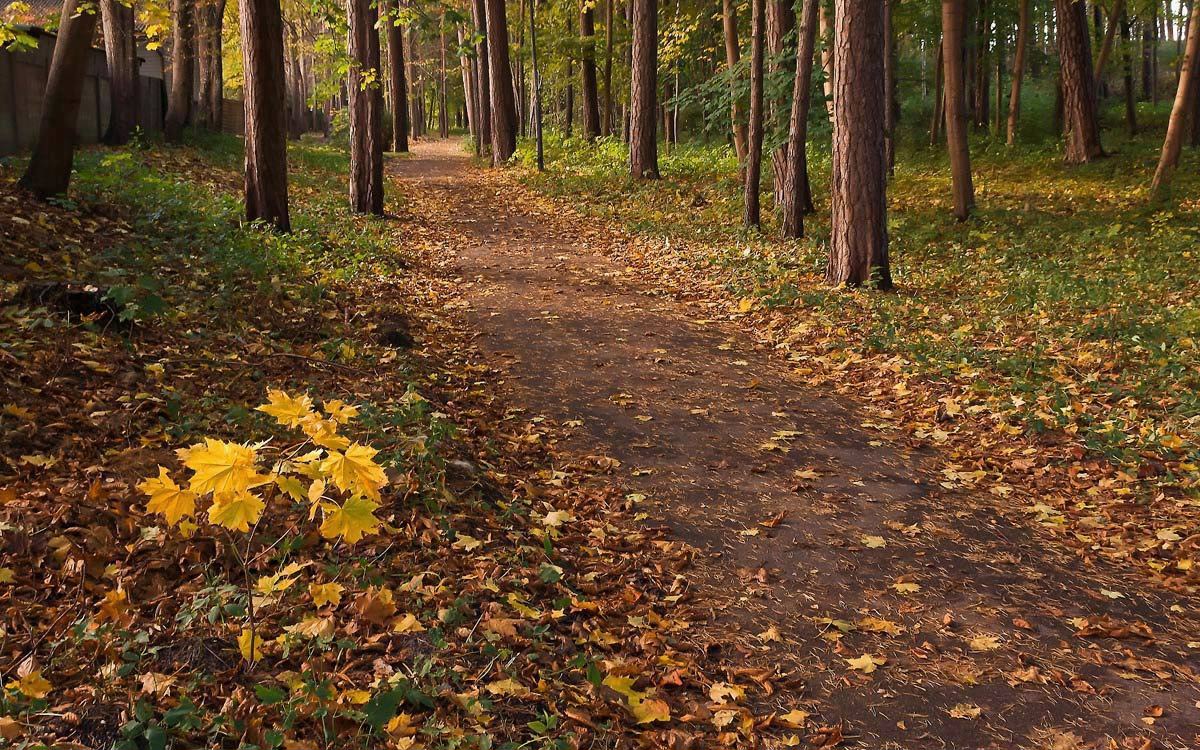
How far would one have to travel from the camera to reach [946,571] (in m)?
4.61

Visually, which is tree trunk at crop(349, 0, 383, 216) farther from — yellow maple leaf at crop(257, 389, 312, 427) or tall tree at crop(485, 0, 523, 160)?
yellow maple leaf at crop(257, 389, 312, 427)

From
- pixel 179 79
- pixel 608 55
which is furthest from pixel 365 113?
pixel 608 55

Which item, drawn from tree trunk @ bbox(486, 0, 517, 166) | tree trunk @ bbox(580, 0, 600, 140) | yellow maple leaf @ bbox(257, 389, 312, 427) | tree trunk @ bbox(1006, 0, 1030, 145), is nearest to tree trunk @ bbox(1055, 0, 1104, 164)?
tree trunk @ bbox(1006, 0, 1030, 145)

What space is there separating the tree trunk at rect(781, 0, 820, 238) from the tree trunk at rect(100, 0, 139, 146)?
12769 mm

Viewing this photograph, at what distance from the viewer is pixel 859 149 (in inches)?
399

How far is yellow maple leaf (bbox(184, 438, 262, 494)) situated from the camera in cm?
268

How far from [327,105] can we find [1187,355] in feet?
187

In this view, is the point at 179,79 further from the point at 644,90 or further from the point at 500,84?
the point at 644,90

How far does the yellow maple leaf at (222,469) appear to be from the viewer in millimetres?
2676

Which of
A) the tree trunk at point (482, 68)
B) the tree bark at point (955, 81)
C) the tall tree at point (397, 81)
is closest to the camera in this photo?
the tree bark at point (955, 81)

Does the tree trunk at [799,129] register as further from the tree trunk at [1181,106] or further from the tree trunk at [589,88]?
the tree trunk at [589,88]

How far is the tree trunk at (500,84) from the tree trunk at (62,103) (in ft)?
59.7

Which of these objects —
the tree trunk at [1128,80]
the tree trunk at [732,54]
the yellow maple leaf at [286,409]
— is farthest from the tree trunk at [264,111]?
the tree trunk at [1128,80]

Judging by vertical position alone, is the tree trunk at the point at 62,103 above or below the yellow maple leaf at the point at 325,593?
above
